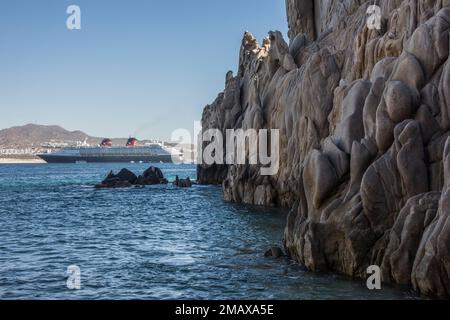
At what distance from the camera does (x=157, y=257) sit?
120 ft

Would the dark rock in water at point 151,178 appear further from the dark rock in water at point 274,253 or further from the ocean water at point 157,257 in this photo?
the dark rock in water at point 274,253

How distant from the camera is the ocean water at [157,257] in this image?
27.4 metres

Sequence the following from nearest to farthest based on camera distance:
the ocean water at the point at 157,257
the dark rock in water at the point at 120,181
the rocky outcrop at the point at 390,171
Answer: the rocky outcrop at the point at 390,171
the ocean water at the point at 157,257
the dark rock in water at the point at 120,181

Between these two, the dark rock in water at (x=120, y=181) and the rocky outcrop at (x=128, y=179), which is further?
the rocky outcrop at (x=128, y=179)

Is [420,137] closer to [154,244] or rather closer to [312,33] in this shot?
[154,244]

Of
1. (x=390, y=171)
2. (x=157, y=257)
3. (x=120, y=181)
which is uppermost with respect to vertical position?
(x=390, y=171)

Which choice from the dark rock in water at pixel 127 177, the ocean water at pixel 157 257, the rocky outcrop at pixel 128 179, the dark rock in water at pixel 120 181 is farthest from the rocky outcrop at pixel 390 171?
the dark rock in water at pixel 127 177

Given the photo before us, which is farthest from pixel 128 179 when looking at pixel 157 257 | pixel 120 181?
pixel 157 257

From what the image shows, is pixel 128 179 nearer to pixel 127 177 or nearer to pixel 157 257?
pixel 127 177

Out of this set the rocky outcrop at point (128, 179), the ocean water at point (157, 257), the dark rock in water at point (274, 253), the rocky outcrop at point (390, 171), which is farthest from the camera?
the rocky outcrop at point (128, 179)
